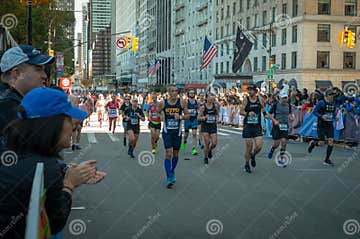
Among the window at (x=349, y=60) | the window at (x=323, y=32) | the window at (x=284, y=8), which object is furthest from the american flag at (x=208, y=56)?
the window at (x=349, y=60)

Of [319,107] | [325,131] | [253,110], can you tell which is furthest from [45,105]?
[325,131]

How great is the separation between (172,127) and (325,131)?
5.08 metres

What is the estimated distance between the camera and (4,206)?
87.5 inches

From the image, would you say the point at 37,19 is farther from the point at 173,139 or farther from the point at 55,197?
the point at 55,197

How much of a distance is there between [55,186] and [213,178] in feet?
27.1

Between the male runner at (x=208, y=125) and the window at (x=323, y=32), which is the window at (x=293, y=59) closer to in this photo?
the window at (x=323, y=32)

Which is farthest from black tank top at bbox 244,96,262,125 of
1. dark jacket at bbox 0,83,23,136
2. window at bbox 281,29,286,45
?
window at bbox 281,29,286,45

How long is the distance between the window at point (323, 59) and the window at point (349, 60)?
84.1 inches

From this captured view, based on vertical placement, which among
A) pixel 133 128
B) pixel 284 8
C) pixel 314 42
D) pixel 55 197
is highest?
pixel 284 8

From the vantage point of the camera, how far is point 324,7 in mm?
50438

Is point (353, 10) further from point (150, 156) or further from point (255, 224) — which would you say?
point (255, 224)

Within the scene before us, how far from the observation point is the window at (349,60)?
5103 centimetres

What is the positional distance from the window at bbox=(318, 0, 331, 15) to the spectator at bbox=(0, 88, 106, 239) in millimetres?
51410

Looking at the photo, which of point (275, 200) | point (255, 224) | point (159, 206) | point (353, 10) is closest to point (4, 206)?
point (255, 224)
